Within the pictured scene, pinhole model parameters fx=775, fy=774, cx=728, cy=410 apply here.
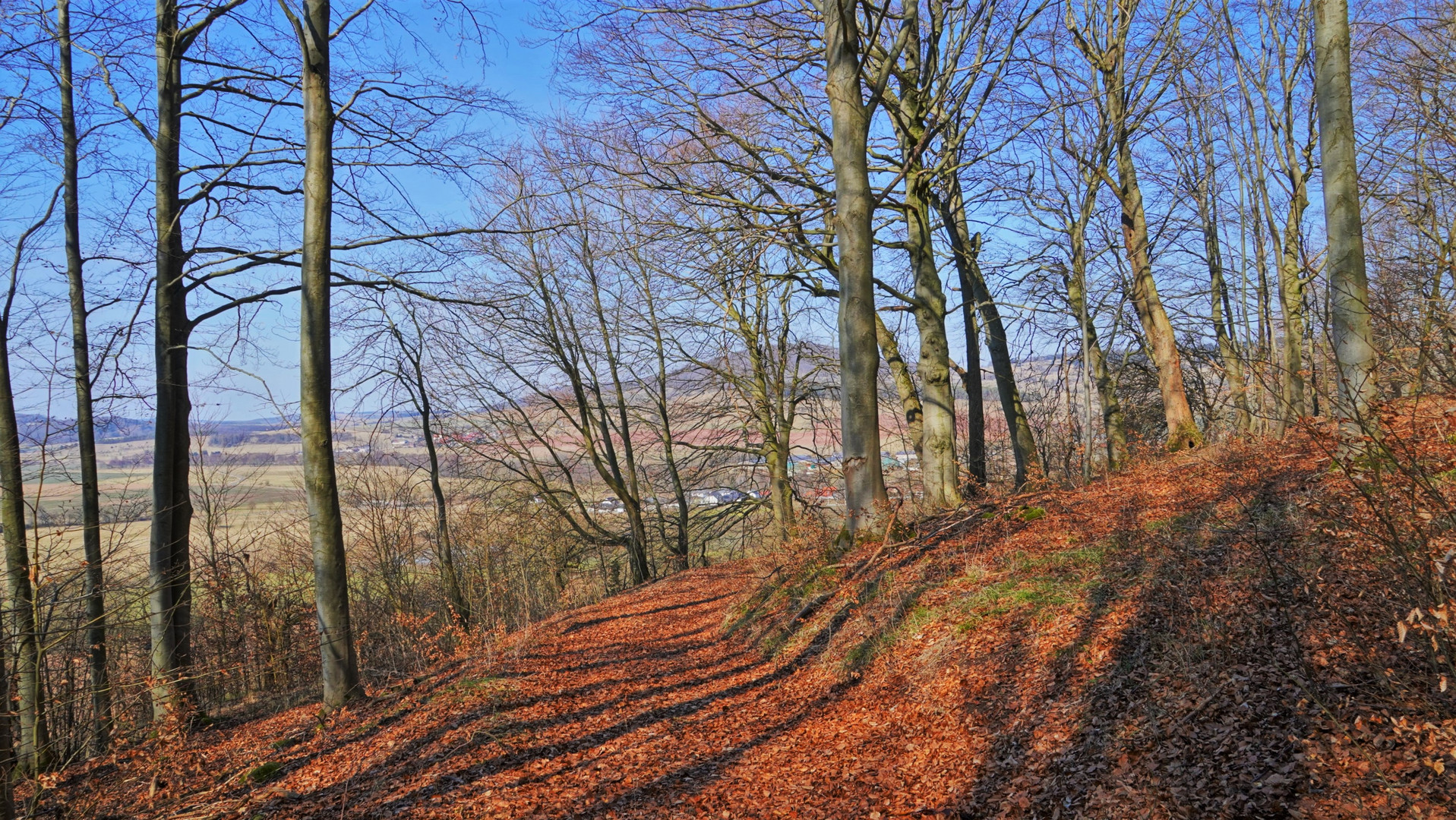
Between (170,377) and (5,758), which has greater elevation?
(170,377)

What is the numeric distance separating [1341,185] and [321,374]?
871 cm

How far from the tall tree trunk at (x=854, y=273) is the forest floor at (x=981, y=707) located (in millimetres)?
935

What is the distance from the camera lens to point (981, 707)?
4965mm

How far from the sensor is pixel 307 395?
673 centimetres

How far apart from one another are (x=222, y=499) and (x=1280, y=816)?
18.4 meters

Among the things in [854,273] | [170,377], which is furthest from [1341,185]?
[170,377]

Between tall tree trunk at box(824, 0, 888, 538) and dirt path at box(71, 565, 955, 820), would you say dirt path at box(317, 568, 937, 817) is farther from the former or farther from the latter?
tall tree trunk at box(824, 0, 888, 538)

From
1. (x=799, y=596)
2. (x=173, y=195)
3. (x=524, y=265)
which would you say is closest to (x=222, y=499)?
(x=524, y=265)

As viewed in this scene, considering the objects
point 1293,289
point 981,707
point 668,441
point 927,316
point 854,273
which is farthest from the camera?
point 668,441

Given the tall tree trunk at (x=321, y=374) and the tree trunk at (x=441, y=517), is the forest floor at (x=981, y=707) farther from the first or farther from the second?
the tree trunk at (x=441, y=517)

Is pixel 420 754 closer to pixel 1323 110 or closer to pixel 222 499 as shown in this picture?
pixel 1323 110

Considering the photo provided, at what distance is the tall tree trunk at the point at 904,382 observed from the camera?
1434cm

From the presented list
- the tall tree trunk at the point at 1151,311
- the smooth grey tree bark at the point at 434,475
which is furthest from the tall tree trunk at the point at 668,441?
the tall tree trunk at the point at 1151,311

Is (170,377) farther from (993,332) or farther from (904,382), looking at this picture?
(993,332)
